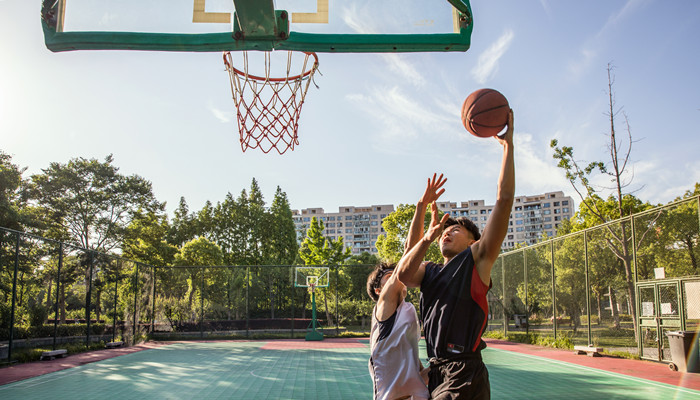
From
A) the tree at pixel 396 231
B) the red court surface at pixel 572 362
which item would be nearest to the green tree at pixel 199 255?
the tree at pixel 396 231

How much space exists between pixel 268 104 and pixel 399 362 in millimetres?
4454

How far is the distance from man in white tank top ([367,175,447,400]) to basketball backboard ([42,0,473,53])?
2092mm

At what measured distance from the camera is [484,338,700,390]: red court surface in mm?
7665

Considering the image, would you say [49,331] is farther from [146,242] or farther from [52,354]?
[146,242]

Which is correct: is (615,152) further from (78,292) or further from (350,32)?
(78,292)

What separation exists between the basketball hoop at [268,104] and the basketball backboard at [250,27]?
1660mm

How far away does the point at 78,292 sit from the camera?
13359 millimetres

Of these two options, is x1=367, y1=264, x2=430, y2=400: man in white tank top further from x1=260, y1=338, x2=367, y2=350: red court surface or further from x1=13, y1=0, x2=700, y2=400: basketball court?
x1=260, y1=338, x2=367, y2=350: red court surface

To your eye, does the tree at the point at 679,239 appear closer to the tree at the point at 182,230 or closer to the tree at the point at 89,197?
the tree at the point at 89,197

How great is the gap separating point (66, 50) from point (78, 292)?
435 inches

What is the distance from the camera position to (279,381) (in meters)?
8.08

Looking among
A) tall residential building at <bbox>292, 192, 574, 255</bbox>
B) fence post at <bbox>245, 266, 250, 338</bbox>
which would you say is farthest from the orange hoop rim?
tall residential building at <bbox>292, 192, 574, 255</bbox>

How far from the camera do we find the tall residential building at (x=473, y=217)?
10744 cm

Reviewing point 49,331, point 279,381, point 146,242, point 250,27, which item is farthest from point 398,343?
point 146,242
